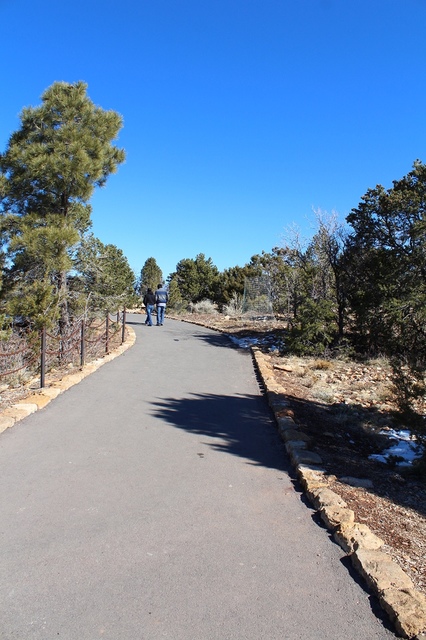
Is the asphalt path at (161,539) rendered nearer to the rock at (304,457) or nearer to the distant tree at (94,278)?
the rock at (304,457)

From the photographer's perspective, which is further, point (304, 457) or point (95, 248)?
point (95, 248)

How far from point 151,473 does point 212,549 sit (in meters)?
1.63

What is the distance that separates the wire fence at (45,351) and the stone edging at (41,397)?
0.95ft

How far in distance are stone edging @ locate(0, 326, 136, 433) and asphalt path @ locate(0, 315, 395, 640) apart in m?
0.14

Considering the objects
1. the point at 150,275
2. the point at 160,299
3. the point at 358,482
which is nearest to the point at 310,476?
the point at 358,482

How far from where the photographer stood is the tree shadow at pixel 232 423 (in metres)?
6.13

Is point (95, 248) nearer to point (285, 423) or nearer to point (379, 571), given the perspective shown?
point (285, 423)

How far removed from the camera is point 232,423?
744cm

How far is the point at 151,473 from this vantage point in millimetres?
5172

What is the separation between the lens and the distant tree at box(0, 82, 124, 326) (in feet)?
38.4

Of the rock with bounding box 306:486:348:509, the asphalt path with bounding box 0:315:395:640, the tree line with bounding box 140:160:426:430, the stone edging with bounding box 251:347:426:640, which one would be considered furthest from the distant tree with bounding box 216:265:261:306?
the rock with bounding box 306:486:348:509

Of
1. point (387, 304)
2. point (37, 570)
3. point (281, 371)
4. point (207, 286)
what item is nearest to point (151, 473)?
point (37, 570)

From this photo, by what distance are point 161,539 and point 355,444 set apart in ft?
14.3

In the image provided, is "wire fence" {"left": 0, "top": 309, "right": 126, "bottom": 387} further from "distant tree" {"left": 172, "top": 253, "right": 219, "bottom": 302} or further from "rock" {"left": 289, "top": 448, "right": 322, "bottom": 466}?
"distant tree" {"left": 172, "top": 253, "right": 219, "bottom": 302}
